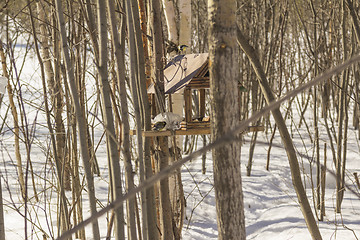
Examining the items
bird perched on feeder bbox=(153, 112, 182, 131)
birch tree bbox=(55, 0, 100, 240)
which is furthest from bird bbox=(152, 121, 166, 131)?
birch tree bbox=(55, 0, 100, 240)

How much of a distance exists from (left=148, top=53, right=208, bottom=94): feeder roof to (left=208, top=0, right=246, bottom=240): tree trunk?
1.07 metres

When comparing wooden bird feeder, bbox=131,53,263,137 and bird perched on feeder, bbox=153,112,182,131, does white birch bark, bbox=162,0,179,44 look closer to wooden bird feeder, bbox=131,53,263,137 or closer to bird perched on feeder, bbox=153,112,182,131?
wooden bird feeder, bbox=131,53,263,137

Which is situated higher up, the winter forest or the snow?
the winter forest

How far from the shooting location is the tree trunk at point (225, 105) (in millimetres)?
1063

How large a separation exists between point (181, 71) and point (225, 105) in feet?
4.12

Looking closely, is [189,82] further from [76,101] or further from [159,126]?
[76,101]

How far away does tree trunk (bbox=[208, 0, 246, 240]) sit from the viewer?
1.06m

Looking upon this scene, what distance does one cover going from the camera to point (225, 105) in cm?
107

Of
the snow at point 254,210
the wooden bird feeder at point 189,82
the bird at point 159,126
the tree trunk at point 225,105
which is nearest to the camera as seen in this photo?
the tree trunk at point 225,105

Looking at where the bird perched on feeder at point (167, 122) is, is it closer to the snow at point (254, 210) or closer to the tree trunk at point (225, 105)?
the snow at point (254, 210)

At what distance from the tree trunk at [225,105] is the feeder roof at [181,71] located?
42.1 inches

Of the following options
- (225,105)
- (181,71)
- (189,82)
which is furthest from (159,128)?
(225,105)

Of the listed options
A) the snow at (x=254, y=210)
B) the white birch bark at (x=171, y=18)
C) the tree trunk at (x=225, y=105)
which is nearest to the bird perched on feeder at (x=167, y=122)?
the snow at (x=254, y=210)

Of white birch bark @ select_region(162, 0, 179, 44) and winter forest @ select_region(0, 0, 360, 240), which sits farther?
white birch bark @ select_region(162, 0, 179, 44)
